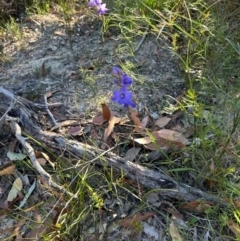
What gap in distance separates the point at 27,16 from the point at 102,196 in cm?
141

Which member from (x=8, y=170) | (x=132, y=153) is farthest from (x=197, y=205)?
(x=8, y=170)

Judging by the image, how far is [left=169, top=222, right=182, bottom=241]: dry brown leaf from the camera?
1824 millimetres

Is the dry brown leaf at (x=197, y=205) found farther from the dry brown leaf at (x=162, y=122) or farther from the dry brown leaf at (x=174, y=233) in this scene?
the dry brown leaf at (x=162, y=122)

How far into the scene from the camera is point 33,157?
81.0 inches

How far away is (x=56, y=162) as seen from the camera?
2.07m

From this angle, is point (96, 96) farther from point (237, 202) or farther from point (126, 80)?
point (237, 202)

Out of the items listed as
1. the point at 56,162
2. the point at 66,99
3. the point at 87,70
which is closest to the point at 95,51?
the point at 87,70

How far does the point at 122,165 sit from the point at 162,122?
0.32 m

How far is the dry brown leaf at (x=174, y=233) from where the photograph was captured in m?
1.82

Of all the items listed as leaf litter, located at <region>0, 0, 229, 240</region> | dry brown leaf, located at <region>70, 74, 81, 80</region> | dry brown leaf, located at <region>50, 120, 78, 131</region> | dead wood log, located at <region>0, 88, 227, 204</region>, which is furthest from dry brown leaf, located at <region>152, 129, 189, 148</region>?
dry brown leaf, located at <region>70, 74, 81, 80</region>

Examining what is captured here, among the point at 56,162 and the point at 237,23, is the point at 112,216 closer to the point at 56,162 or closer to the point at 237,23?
the point at 56,162

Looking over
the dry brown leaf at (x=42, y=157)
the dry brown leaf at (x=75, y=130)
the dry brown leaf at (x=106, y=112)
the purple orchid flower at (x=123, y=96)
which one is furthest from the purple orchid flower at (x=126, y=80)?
the dry brown leaf at (x=42, y=157)

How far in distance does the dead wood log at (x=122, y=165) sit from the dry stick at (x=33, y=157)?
0.04 metres

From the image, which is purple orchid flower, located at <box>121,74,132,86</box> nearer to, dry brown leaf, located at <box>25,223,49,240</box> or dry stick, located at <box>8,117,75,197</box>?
dry stick, located at <box>8,117,75,197</box>
